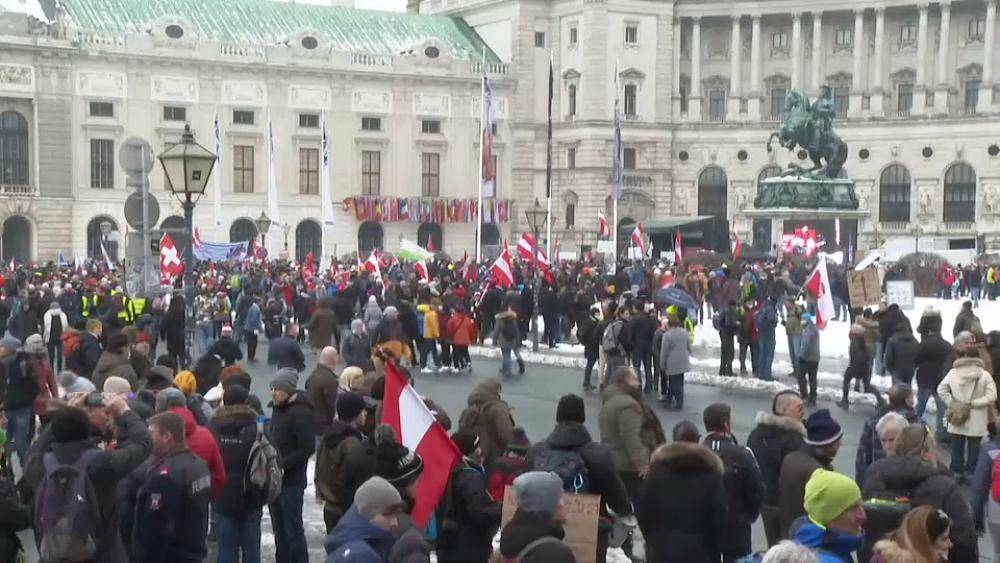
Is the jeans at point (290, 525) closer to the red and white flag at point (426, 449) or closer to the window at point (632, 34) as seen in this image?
the red and white flag at point (426, 449)

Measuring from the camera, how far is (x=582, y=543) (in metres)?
7.73

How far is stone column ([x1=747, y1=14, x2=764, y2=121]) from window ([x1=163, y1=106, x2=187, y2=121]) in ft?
90.0

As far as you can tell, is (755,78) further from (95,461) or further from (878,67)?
(95,461)

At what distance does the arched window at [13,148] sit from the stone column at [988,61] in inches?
1676

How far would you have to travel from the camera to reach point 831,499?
20.9 ft

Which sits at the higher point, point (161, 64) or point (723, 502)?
point (161, 64)

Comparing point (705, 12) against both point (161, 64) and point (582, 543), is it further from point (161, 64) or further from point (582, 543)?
point (582, 543)

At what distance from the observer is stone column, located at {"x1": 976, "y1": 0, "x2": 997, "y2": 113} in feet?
199

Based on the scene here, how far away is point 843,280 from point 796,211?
1118cm

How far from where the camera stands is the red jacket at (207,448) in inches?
340

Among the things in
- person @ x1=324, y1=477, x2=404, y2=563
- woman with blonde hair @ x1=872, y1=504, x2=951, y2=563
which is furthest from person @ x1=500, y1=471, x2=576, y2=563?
woman with blonde hair @ x1=872, y1=504, x2=951, y2=563

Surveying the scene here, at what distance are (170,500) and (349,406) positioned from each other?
1.63 meters

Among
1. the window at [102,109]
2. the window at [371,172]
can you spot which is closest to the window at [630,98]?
the window at [371,172]

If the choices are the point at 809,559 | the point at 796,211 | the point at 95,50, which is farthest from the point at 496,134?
the point at 809,559
